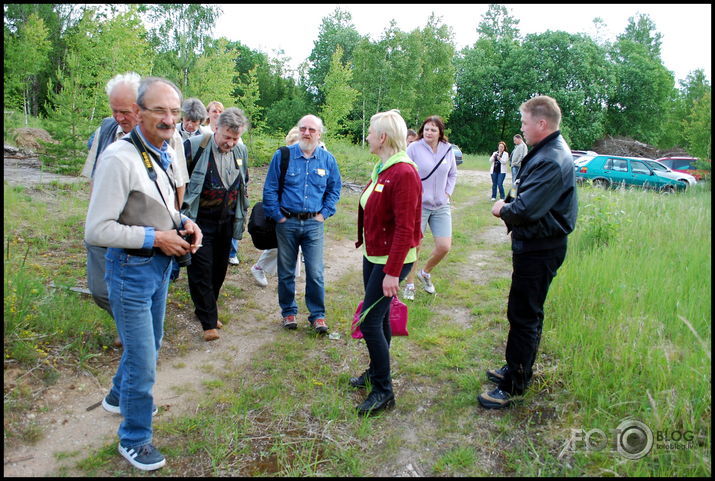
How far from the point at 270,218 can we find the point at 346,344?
4.88 feet

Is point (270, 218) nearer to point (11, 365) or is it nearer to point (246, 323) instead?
point (246, 323)

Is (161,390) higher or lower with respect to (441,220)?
lower

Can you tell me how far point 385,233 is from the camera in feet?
10.7

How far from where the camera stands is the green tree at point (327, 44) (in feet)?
164

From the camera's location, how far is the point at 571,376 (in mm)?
3424

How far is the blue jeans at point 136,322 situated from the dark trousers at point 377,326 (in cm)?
132

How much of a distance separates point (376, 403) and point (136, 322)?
1724 mm

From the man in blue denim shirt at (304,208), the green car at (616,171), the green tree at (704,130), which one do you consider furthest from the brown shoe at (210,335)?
the green car at (616,171)

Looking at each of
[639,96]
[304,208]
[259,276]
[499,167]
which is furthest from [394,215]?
[639,96]

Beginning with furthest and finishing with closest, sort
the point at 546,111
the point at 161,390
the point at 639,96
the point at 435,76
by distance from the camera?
the point at 639,96, the point at 435,76, the point at 161,390, the point at 546,111

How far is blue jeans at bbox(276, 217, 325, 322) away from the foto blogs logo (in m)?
2.64

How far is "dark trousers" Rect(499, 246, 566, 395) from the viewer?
3.18m

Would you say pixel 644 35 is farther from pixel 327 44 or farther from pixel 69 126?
pixel 69 126

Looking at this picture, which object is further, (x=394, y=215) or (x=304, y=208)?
(x=304, y=208)
